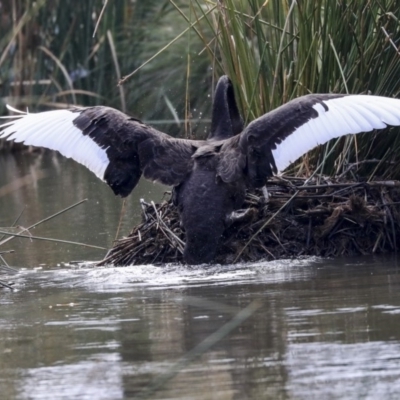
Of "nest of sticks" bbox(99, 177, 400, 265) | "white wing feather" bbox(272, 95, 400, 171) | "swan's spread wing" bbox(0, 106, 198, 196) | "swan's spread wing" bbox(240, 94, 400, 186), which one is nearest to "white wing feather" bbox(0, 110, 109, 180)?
"swan's spread wing" bbox(0, 106, 198, 196)

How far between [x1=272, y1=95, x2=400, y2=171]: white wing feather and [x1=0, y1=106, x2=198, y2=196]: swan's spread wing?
2.38ft

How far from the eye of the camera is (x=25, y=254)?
8438mm

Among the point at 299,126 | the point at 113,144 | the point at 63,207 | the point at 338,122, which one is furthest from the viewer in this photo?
the point at 63,207

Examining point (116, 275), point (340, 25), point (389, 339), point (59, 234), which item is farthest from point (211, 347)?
point (59, 234)

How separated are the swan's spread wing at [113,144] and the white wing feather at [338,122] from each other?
73 centimetres

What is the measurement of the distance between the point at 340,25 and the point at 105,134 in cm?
176

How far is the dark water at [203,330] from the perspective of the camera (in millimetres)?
4234

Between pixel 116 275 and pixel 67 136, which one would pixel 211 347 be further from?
pixel 67 136

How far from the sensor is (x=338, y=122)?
6.87m

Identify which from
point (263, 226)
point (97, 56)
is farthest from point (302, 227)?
point (97, 56)

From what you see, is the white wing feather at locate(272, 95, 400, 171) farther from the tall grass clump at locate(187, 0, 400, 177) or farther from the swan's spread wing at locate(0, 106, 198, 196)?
the swan's spread wing at locate(0, 106, 198, 196)

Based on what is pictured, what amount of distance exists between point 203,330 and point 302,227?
233cm

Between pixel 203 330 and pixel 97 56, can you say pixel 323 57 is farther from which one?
pixel 97 56

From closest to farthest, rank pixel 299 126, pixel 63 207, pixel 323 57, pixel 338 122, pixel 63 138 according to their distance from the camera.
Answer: pixel 338 122 → pixel 299 126 → pixel 63 138 → pixel 323 57 → pixel 63 207
